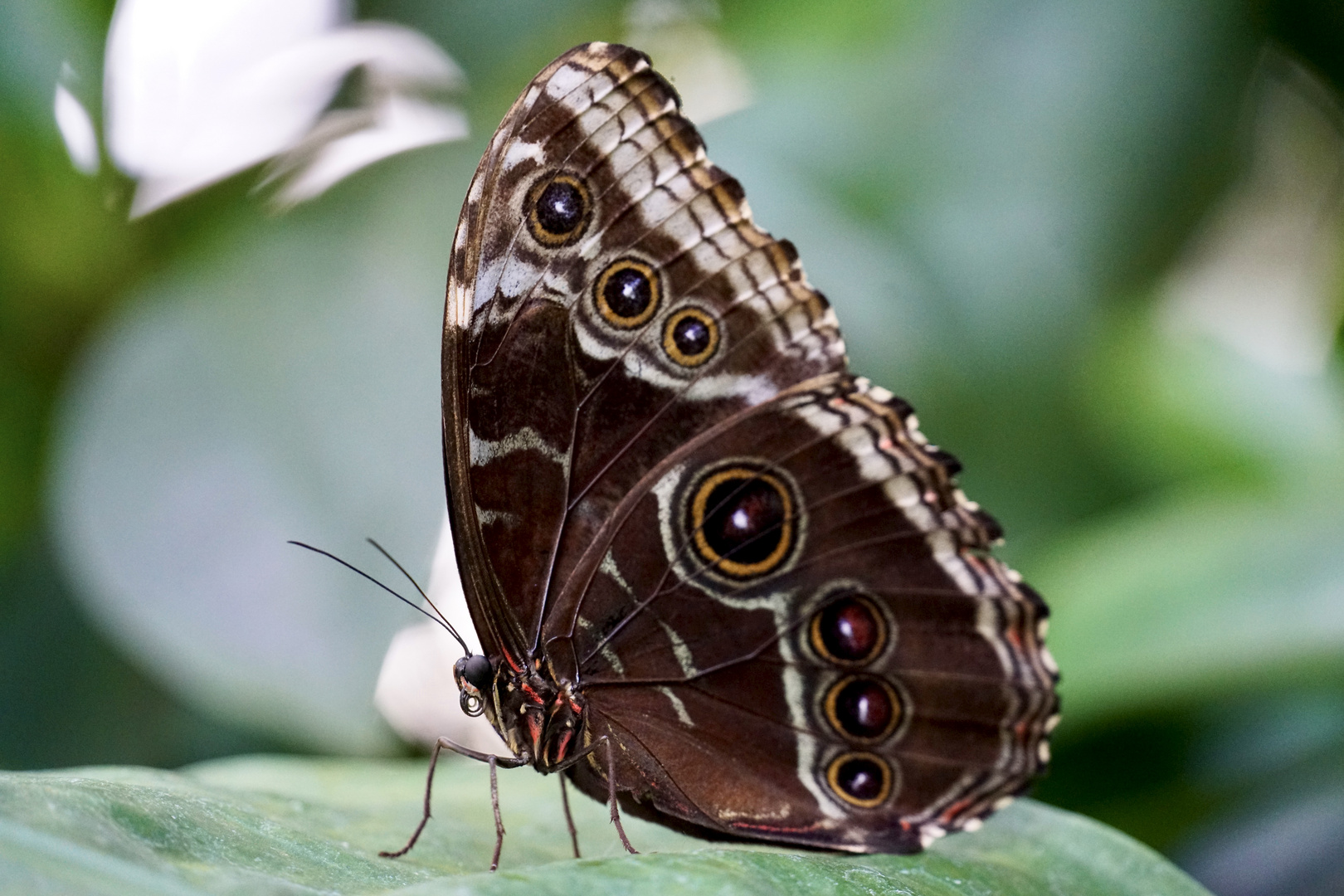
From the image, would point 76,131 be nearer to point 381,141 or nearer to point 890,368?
point 381,141

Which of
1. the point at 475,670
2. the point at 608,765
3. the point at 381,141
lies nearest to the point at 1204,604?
the point at 608,765

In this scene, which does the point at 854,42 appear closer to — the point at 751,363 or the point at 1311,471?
the point at 1311,471

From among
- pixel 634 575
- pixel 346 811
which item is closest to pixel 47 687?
pixel 346 811

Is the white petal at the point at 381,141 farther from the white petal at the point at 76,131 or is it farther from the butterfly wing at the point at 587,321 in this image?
the butterfly wing at the point at 587,321

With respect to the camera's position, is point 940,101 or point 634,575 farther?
point 940,101

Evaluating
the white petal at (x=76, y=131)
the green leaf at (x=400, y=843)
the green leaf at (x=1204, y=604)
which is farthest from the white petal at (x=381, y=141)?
the green leaf at (x=1204, y=604)

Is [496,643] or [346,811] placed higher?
[496,643]

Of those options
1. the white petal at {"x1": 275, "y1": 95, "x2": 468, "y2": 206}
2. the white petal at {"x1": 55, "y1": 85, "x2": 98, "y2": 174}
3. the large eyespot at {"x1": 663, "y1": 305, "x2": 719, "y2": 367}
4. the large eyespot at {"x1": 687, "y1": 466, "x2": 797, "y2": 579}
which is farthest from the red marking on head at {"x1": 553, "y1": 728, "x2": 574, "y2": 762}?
the white petal at {"x1": 55, "y1": 85, "x2": 98, "y2": 174}
